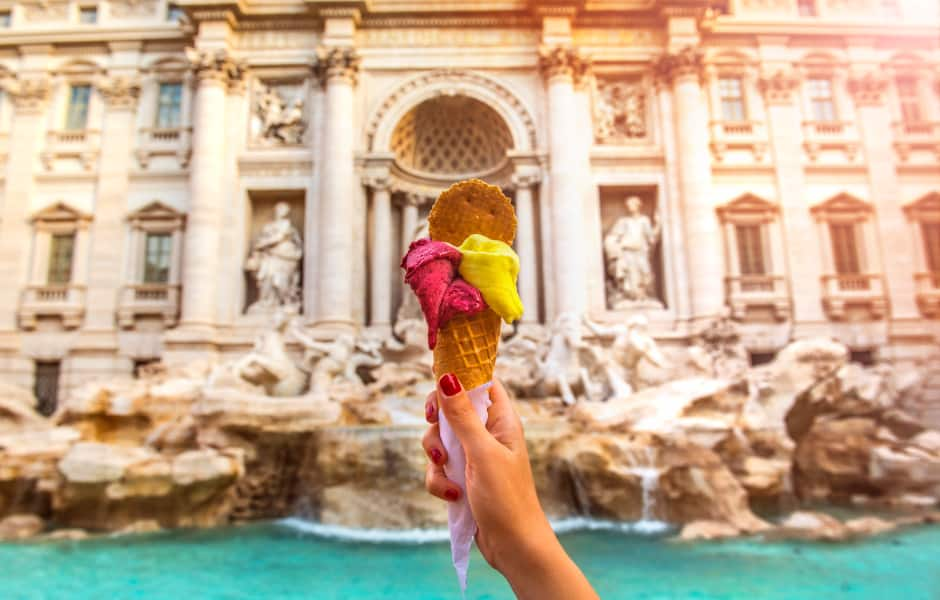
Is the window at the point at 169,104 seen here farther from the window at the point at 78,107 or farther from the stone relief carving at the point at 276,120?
the stone relief carving at the point at 276,120

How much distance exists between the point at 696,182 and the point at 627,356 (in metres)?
5.98

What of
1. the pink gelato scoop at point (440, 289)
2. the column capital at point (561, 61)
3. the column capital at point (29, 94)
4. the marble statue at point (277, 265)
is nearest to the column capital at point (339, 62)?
the marble statue at point (277, 265)

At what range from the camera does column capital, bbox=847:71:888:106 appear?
1606cm

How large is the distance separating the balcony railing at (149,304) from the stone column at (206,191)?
0.93m

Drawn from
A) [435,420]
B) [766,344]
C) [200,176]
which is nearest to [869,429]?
[766,344]

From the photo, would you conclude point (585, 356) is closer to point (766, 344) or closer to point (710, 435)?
point (710, 435)

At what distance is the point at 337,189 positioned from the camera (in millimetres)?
14547

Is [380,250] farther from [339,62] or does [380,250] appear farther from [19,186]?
[19,186]

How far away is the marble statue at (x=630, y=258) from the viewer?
14891 millimetres

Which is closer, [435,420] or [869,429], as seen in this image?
[435,420]

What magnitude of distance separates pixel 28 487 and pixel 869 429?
49.8 ft

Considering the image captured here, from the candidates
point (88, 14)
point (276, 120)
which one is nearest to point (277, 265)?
point (276, 120)

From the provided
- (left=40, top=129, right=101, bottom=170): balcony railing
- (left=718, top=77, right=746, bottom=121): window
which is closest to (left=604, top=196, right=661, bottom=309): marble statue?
(left=718, top=77, right=746, bottom=121): window

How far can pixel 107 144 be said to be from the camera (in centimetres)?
1593
